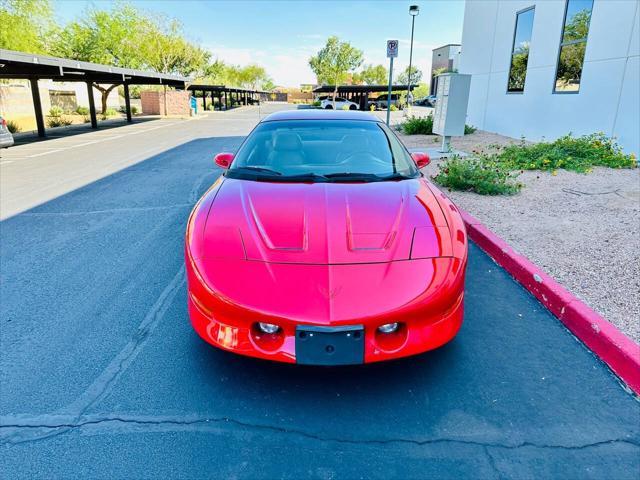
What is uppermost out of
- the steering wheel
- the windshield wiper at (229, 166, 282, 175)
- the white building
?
the white building

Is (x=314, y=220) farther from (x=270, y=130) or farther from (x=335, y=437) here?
(x=270, y=130)

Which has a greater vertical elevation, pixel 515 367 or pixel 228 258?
pixel 228 258

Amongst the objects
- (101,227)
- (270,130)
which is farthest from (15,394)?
(101,227)

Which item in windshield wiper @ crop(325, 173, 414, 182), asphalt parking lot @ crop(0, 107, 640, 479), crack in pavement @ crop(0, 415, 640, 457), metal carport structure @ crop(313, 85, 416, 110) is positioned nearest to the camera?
asphalt parking lot @ crop(0, 107, 640, 479)

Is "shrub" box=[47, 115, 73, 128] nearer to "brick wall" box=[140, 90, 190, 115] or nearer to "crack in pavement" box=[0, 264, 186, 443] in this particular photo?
"brick wall" box=[140, 90, 190, 115]

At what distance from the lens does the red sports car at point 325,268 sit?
221 centimetres

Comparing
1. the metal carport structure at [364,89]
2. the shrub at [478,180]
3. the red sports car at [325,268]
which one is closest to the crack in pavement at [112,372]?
the red sports car at [325,268]

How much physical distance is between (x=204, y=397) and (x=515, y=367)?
6.16ft

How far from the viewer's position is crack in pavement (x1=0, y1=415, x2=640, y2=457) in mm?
2117

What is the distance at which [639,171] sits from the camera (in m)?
7.66

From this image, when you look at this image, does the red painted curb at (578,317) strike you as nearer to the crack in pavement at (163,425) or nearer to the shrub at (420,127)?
the crack in pavement at (163,425)

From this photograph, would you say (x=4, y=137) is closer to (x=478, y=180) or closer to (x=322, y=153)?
(x=322, y=153)

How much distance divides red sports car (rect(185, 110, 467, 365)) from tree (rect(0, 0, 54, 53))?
2954 cm

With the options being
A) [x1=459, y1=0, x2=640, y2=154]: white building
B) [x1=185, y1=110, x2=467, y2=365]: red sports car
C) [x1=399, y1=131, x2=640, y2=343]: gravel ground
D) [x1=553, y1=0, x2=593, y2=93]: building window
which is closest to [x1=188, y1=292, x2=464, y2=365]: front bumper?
[x1=185, y1=110, x2=467, y2=365]: red sports car
